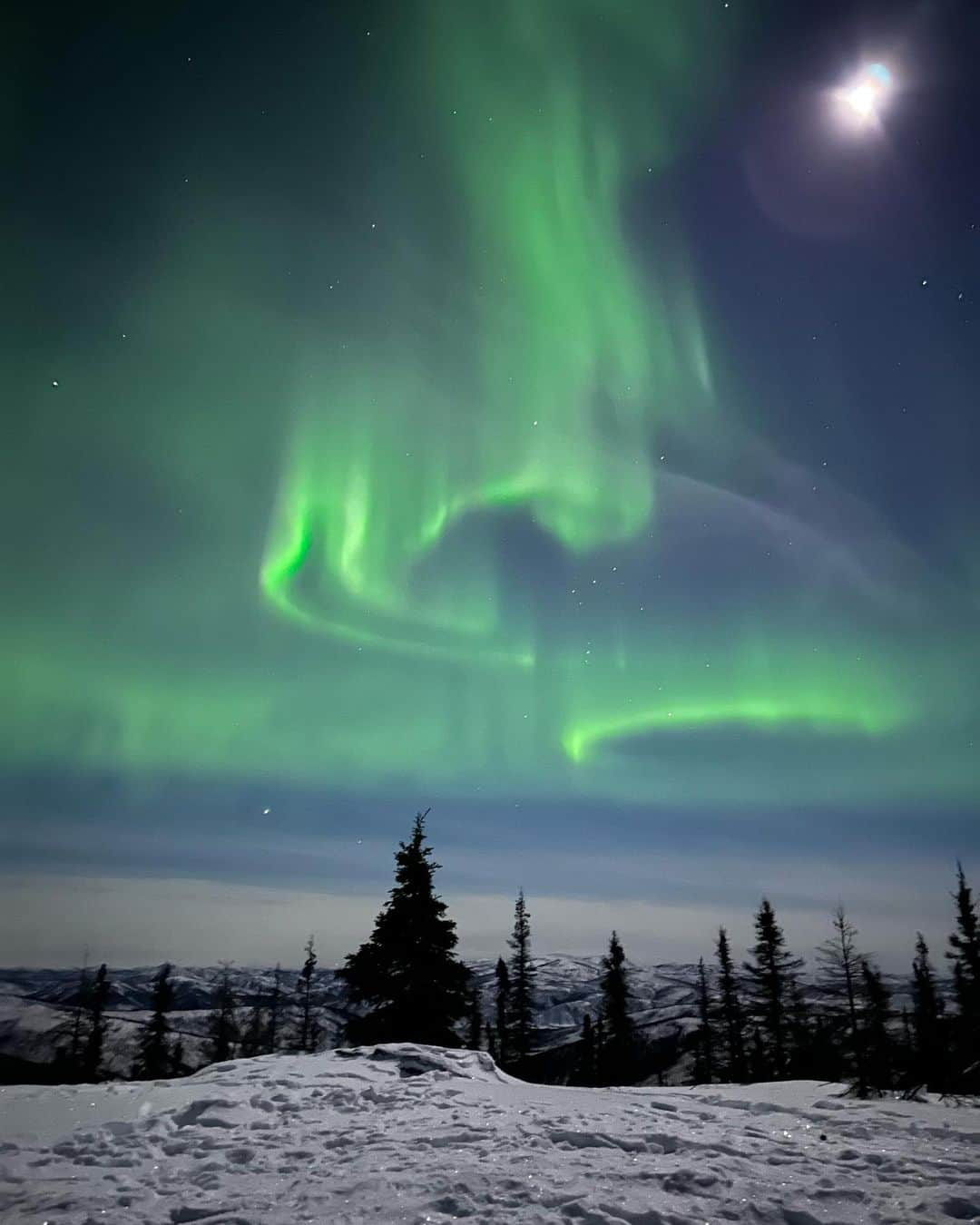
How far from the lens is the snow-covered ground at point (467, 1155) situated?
585cm

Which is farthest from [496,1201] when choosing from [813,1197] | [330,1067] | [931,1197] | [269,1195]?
[330,1067]

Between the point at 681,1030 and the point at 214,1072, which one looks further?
the point at 681,1030

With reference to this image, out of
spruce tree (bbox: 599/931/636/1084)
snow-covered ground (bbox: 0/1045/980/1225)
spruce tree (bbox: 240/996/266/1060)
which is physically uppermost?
snow-covered ground (bbox: 0/1045/980/1225)

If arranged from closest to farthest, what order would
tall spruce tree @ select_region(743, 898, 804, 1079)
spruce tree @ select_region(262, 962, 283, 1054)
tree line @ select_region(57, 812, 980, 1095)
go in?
tree line @ select_region(57, 812, 980, 1095), tall spruce tree @ select_region(743, 898, 804, 1079), spruce tree @ select_region(262, 962, 283, 1054)

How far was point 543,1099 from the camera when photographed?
10.2 m

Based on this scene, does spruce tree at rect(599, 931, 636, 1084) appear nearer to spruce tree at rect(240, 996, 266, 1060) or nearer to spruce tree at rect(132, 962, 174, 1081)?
spruce tree at rect(240, 996, 266, 1060)

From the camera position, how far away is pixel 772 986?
40156 millimetres

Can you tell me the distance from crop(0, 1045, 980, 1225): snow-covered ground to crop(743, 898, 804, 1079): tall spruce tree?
3326 centimetres

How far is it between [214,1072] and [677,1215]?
922 cm

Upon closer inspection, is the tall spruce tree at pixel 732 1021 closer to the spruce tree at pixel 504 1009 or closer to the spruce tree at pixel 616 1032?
the spruce tree at pixel 616 1032

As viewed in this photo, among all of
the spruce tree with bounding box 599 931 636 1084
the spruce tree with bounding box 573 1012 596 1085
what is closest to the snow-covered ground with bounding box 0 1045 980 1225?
the spruce tree with bounding box 599 931 636 1084

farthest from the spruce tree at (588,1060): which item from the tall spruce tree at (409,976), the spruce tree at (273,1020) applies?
the tall spruce tree at (409,976)

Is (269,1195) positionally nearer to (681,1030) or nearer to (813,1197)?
(813,1197)

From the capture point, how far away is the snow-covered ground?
5848mm
